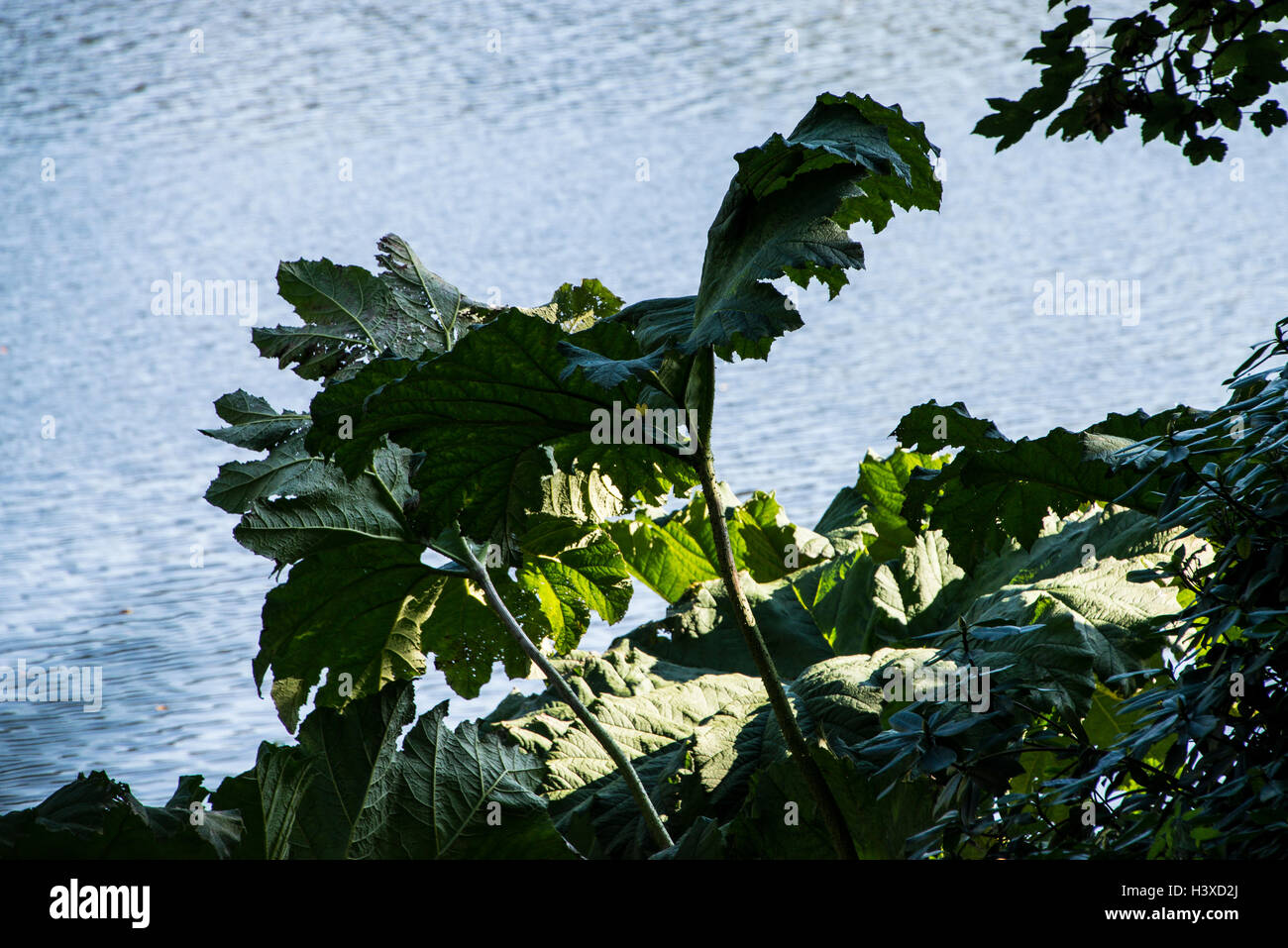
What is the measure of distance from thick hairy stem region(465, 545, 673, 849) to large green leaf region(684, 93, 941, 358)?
1.30 ft

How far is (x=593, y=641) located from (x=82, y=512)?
1.38 m

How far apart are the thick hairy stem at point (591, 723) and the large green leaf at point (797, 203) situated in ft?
1.30

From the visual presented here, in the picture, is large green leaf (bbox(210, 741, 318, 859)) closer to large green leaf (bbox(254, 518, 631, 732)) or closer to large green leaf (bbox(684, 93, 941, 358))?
large green leaf (bbox(254, 518, 631, 732))

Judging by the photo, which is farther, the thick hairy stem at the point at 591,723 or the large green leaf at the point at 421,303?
→ the large green leaf at the point at 421,303

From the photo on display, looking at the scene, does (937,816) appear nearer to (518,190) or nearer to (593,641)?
(593,641)

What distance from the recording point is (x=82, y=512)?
282cm

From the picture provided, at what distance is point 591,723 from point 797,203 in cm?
56

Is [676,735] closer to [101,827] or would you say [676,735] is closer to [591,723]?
[591,723]

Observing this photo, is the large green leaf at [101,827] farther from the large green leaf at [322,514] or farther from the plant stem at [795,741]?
the plant stem at [795,741]

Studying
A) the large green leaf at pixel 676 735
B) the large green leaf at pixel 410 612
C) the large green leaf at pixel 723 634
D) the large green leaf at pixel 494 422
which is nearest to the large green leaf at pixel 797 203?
the large green leaf at pixel 494 422

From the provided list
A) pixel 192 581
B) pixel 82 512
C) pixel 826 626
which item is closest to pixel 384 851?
pixel 826 626

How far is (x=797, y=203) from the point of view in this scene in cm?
106

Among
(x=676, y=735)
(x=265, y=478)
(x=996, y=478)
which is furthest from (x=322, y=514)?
(x=996, y=478)

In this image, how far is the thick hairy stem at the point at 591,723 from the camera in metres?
1.20
